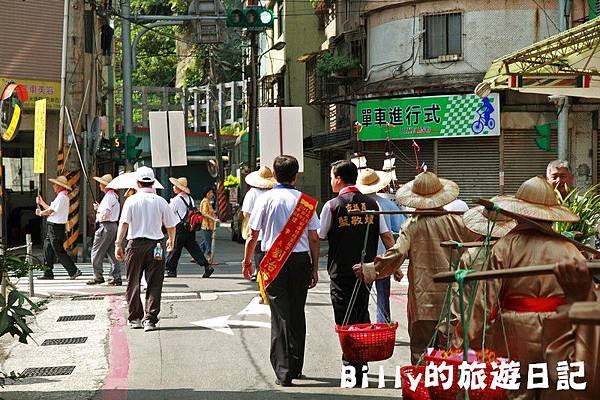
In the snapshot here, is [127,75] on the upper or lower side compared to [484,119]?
upper

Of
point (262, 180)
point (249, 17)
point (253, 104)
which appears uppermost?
point (249, 17)

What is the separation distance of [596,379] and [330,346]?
6636 millimetres

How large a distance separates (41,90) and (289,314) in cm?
1920

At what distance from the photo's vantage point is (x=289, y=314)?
9.04m

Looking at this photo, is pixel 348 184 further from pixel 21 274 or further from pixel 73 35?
pixel 73 35

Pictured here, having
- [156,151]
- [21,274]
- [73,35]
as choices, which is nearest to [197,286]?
[156,151]

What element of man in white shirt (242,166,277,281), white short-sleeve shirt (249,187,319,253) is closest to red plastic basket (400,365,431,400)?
white short-sleeve shirt (249,187,319,253)

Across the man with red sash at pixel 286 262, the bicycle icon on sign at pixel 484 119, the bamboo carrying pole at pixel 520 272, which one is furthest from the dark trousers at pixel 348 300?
the bicycle icon on sign at pixel 484 119

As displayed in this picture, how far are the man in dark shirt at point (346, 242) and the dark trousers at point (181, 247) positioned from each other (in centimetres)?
967

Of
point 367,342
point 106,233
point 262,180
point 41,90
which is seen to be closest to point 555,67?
point 262,180

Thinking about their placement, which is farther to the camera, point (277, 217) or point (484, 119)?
point (484, 119)

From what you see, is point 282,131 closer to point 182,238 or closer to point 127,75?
point 182,238

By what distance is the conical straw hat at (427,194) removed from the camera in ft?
27.4

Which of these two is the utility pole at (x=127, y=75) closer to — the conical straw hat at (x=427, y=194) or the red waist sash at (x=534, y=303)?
the conical straw hat at (x=427, y=194)
